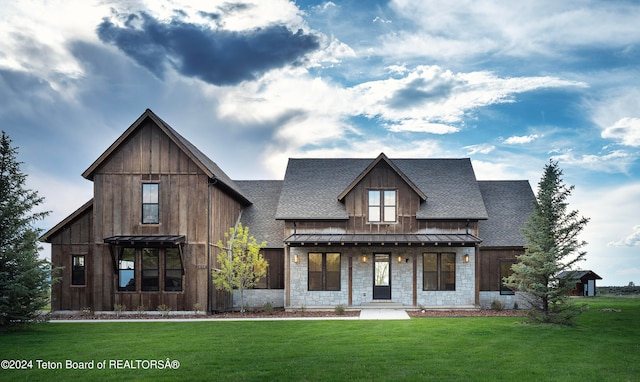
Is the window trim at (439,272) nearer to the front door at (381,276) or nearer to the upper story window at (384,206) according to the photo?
the front door at (381,276)

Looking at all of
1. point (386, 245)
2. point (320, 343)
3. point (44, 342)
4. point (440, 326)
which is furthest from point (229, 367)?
point (386, 245)

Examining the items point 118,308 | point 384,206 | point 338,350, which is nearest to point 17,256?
point 118,308

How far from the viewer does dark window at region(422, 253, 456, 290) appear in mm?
28969

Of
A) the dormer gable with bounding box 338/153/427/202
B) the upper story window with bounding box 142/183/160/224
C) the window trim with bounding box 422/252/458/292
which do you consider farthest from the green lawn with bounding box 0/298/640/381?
the dormer gable with bounding box 338/153/427/202

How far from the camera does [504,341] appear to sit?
56.7 feet

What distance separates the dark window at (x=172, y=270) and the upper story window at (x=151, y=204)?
1.67 m

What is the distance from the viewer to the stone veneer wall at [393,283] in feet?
94.3

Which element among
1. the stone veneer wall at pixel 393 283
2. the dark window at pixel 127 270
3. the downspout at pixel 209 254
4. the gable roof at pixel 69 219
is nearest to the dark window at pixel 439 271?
the stone veneer wall at pixel 393 283

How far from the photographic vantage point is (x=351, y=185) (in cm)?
2922

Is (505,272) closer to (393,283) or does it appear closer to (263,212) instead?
(393,283)

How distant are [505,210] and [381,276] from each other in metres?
8.98

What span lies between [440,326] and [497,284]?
10817 mm

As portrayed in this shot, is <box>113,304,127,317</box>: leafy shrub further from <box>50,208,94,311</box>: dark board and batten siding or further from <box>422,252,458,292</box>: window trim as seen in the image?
<box>422,252,458,292</box>: window trim

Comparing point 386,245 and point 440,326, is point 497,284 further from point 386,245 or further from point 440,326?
point 440,326
